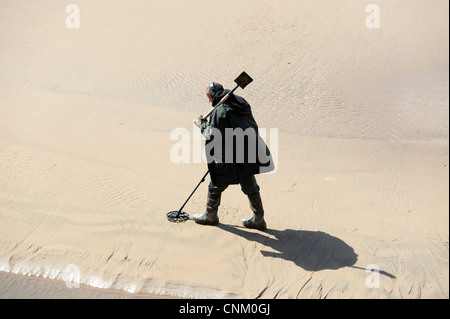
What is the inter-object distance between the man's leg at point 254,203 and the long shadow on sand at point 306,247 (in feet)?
0.30

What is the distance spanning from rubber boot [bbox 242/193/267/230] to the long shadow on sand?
80mm

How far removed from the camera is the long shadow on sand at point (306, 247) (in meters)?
4.48

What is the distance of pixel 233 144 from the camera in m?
4.51

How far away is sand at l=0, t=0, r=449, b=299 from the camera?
447 cm

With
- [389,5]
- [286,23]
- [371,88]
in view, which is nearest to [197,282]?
[371,88]

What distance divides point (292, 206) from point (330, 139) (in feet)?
7.38

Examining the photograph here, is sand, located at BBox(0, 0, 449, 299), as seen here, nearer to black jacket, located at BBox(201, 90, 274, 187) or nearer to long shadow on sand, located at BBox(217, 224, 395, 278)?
long shadow on sand, located at BBox(217, 224, 395, 278)

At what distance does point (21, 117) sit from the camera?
8109 millimetres

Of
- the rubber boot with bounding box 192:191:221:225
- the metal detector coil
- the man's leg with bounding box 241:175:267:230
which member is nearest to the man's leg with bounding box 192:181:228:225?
the rubber boot with bounding box 192:191:221:225

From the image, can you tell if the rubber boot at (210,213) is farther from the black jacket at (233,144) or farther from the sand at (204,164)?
the black jacket at (233,144)

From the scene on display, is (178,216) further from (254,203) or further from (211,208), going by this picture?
(254,203)

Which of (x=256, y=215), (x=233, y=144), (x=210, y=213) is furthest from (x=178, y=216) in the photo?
(x=233, y=144)

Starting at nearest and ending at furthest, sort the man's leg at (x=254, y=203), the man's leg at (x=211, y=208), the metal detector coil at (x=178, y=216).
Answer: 1. the man's leg at (x=254, y=203)
2. the man's leg at (x=211, y=208)
3. the metal detector coil at (x=178, y=216)

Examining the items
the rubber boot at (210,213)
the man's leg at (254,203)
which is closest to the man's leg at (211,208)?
the rubber boot at (210,213)
